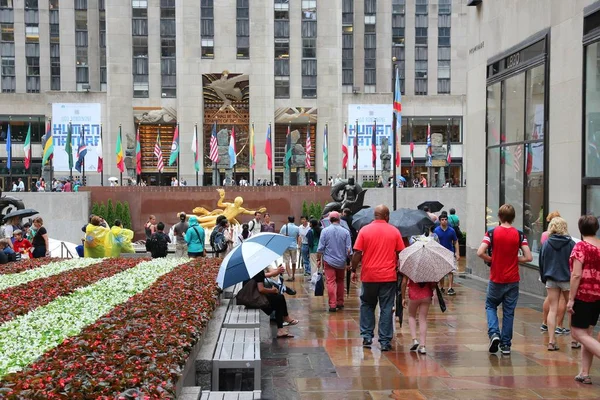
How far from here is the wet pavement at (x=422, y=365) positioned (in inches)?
296

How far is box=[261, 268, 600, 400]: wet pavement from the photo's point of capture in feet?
24.7

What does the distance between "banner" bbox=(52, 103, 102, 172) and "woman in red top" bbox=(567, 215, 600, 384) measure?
169 feet

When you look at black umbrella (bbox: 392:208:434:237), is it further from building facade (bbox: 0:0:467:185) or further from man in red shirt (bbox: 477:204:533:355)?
building facade (bbox: 0:0:467:185)

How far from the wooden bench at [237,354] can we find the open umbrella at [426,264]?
2.12 meters

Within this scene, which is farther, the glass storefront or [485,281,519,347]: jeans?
the glass storefront

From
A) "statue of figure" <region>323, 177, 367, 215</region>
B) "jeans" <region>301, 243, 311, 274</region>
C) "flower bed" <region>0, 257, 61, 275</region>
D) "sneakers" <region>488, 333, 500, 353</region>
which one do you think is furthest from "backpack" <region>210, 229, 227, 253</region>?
"sneakers" <region>488, 333, 500, 353</region>

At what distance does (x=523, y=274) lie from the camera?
15.8 metres

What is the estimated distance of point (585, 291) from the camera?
770 centimetres

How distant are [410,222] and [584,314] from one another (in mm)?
4972

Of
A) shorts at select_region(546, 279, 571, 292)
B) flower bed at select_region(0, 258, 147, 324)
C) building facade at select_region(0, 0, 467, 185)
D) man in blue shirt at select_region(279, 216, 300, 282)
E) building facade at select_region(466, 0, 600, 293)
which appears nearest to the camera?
flower bed at select_region(0, 258, 147, 324)

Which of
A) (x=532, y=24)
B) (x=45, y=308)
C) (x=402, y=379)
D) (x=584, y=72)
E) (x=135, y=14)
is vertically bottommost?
(x=402, y=379)

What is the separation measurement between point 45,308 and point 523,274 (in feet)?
34.8

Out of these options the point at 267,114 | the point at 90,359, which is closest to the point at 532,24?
the point at 90,359

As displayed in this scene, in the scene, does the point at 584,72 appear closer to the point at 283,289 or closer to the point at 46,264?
the point at 283,289
